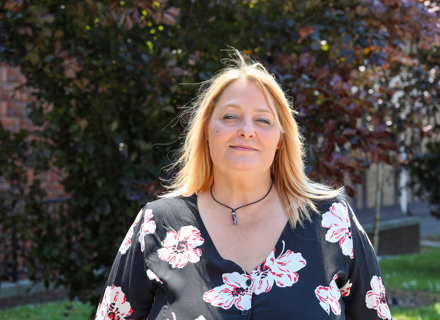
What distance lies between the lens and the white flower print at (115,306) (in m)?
2.12

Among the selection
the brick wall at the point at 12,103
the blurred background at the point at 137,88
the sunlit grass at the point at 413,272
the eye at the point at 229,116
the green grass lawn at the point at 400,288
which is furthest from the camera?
the sunlit grass at the point at 413,272

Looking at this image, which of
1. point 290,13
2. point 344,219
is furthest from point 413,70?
point 344,219

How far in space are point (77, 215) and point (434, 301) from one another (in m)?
4.82

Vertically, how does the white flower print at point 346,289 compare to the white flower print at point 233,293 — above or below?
below

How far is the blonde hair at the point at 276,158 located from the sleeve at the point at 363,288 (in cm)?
26

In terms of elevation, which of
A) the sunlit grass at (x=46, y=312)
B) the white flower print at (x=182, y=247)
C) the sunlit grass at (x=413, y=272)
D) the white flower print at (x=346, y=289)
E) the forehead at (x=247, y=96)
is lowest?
the sunlit grass at (x=413, y=272)

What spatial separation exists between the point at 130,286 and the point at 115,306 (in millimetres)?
116

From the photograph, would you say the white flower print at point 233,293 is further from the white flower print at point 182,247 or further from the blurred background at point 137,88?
the blurred background at point 137,88

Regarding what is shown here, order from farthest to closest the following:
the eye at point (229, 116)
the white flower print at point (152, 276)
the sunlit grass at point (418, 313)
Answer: the sunlit grass at point (418, 313), the eye at point (229, 116), the white flower print at point (152, 276)

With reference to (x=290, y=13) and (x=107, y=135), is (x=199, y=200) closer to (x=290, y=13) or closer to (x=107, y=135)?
(x=107, y=135)

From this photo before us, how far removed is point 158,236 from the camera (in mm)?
2156

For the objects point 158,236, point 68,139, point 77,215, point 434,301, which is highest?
point 68,139

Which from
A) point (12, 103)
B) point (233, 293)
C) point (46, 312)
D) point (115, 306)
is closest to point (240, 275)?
point (233, 293)

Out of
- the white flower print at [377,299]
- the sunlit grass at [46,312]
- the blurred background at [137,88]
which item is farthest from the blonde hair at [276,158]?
the sunlit grass at [46,312]
